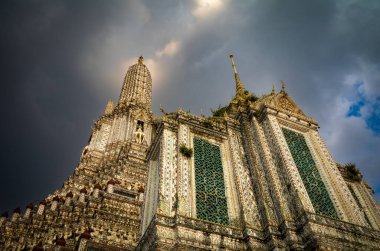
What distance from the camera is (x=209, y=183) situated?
13477 millimetres

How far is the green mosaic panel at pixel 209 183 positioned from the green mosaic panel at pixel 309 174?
3289mm

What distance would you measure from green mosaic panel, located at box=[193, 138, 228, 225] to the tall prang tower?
5 centimetres

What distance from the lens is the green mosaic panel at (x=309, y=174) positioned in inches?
511

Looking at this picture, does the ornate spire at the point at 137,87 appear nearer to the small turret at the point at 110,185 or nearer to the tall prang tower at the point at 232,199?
the small turret at the point at 110,185

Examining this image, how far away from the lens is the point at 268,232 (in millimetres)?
11555

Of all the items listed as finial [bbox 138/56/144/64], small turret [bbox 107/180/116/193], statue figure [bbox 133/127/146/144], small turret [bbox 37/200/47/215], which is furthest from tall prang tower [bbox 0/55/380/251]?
finial [bbox 138/56/144/64]

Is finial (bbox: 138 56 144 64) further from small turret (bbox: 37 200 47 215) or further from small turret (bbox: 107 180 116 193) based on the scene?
small turret (bbox: 37 200 47 215)

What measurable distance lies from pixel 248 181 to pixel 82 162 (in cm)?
2377

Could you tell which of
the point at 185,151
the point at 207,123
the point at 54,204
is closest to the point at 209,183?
the point at 185,151

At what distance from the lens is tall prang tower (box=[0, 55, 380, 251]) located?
11250 millimetres

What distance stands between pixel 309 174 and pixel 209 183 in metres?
4.28

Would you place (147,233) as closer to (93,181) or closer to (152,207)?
(152,207)

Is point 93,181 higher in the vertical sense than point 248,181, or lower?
higher

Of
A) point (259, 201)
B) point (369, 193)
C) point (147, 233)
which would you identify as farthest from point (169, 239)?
point (369, 193)
